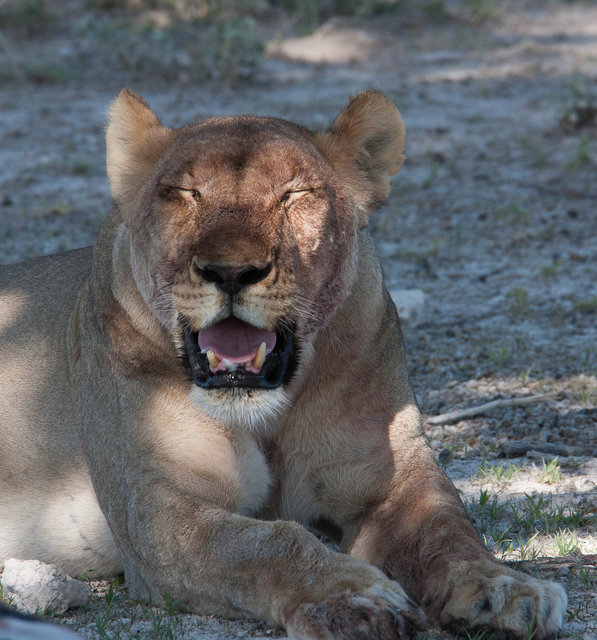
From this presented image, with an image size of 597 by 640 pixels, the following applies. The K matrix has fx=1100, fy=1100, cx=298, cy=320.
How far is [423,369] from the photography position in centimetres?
499

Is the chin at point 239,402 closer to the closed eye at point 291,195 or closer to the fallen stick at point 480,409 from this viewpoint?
the closed eye at point 291,195

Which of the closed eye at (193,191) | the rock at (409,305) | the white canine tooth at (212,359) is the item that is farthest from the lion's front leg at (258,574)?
the rock at (409,305)

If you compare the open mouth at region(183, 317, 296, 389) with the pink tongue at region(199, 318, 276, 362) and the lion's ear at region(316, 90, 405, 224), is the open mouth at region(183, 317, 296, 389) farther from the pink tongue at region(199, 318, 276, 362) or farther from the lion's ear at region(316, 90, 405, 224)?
the lion's ear at region(316, 90, 405, 224)

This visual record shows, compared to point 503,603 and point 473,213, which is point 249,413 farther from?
point 473,213

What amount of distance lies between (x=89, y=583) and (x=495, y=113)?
23.0 ft

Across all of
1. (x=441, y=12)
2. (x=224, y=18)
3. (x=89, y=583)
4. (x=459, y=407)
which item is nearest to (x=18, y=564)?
(x=89, y=583)

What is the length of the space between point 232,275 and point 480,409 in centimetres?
209

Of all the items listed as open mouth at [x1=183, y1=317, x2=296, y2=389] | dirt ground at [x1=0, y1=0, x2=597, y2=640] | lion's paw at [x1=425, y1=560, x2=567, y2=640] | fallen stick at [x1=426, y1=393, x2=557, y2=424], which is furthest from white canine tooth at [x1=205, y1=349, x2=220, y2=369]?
fallen stick at [x1=426, y1=393, x2=557, y2=424]

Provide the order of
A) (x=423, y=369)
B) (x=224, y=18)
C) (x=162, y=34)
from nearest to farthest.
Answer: (x=423, y=369) → (x=162, y=34) → (x=224, y=18)

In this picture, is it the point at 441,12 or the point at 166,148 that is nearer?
the point at 166,148

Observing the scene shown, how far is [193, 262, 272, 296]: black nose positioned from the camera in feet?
8.39

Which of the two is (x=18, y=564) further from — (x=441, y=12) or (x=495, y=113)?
(x=441, y=12)

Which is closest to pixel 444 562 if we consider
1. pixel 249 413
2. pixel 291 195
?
pixel 249 413

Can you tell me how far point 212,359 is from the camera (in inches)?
107
